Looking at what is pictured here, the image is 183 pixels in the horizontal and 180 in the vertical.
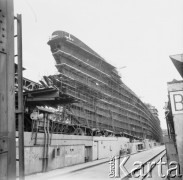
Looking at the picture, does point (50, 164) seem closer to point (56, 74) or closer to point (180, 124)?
point (180, 124)

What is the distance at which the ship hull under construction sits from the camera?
1855 inches

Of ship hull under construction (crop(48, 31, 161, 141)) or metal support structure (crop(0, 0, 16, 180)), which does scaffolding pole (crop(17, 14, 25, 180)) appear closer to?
metal support structure (crop(0, 0, 16, 180))

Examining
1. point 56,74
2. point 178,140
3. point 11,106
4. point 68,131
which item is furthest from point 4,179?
point 56,74

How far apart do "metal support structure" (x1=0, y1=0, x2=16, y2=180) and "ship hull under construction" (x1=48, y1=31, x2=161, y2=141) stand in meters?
28.0

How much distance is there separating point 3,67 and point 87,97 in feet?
159

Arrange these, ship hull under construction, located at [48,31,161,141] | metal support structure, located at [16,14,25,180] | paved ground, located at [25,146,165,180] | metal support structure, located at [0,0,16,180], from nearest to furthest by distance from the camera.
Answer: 1. metal support structure, located at [0,0,16,180]
2. metal support structure, located at [16,14,25,180]
3. paved ground, located at [25,146,165,180]
4. ship hull under construction, located at [48,31,161,141]

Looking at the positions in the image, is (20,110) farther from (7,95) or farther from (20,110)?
(7,95)

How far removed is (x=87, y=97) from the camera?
51.1 metres

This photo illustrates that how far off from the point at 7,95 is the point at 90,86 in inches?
2083

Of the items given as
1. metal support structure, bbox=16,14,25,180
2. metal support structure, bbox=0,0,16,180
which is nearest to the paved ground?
metal support structure, bbox=16,14,25,180

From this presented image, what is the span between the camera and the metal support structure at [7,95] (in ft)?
8.65

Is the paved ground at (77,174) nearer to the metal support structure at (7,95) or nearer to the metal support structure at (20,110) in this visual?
the metal support structure at (20,110)

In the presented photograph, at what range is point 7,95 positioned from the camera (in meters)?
2.80

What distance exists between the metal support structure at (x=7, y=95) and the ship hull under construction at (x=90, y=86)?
2795 cm
